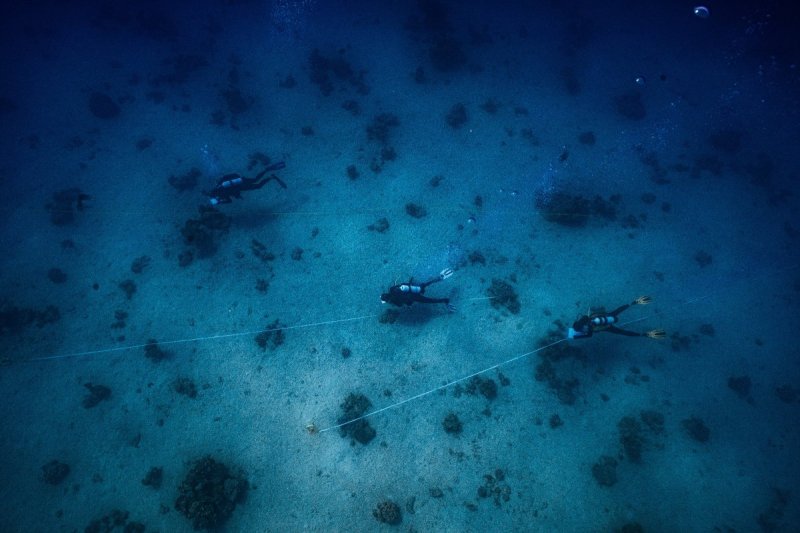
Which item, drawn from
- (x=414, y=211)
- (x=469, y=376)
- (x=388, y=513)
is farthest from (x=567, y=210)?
(x=388, y=513)

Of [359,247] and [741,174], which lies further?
[741,174]

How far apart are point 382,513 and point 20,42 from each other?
1417 inches

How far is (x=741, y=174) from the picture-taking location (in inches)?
781

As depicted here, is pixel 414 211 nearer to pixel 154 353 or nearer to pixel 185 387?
pixel 185 387

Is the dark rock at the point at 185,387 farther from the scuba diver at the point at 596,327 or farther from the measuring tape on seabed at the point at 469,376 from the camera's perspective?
the scuba diver at the point at 596,327

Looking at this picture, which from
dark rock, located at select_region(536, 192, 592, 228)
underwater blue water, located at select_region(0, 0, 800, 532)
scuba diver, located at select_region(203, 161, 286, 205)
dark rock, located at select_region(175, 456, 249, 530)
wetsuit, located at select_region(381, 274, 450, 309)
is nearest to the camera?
dark rock, located at select_region(175, 456, 249, 530)

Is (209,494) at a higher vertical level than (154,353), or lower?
lower

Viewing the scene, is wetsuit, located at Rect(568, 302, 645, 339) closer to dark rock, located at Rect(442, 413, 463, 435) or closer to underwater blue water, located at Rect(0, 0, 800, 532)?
underwater blue water, located at Rect(0, 0, 800, 532)

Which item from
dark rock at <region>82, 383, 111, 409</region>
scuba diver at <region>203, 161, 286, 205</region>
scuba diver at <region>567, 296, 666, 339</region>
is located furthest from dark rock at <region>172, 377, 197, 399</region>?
scuba diver at <region>567, 296, 666, 339</region>

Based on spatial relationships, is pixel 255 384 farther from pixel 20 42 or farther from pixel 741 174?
pixel 20 42

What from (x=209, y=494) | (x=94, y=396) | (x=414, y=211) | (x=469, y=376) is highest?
(x=414, y=211)

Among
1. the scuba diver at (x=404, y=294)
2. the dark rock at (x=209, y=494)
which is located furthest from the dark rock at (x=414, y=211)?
the dark rock at (x=209, y=494)

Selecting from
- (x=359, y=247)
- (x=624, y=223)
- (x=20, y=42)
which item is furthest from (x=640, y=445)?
(x=20, y=42)

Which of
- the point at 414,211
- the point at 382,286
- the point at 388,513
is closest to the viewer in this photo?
the point at 388,513
